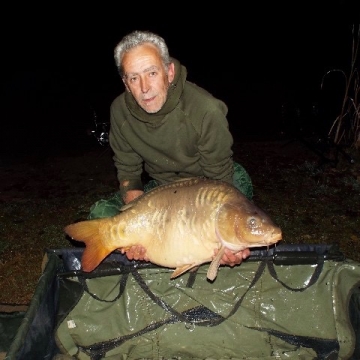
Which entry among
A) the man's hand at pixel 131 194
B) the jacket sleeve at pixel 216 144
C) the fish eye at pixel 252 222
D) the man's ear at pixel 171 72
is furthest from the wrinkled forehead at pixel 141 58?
the fish eye at pixel 252 222

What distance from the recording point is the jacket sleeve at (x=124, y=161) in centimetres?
251

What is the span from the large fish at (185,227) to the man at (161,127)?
129 mm

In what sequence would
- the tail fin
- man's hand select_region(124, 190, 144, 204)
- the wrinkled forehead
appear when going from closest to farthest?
the tail fin < the wrinkled forehead < man's hand select_region(124, 190, 144, 204)

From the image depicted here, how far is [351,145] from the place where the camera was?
15.9ft

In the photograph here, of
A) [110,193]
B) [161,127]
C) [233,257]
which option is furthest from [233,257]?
[110,193]

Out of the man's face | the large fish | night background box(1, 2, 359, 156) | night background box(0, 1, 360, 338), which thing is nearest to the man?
the man's face

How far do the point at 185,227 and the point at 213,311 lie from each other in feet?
2.30

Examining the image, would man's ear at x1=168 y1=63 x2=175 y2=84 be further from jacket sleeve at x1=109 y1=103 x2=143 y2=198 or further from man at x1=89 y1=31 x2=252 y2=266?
jacket sleeve at x1=109 y1=103 x2=143 y2=198

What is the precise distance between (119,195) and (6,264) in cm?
93

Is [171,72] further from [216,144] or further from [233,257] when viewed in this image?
[233,257]

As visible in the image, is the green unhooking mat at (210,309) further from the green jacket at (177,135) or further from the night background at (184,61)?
the night background at (184,61)

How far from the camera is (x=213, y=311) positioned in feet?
7.36

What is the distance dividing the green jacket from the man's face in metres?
0.06

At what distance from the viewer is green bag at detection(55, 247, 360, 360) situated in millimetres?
2092
